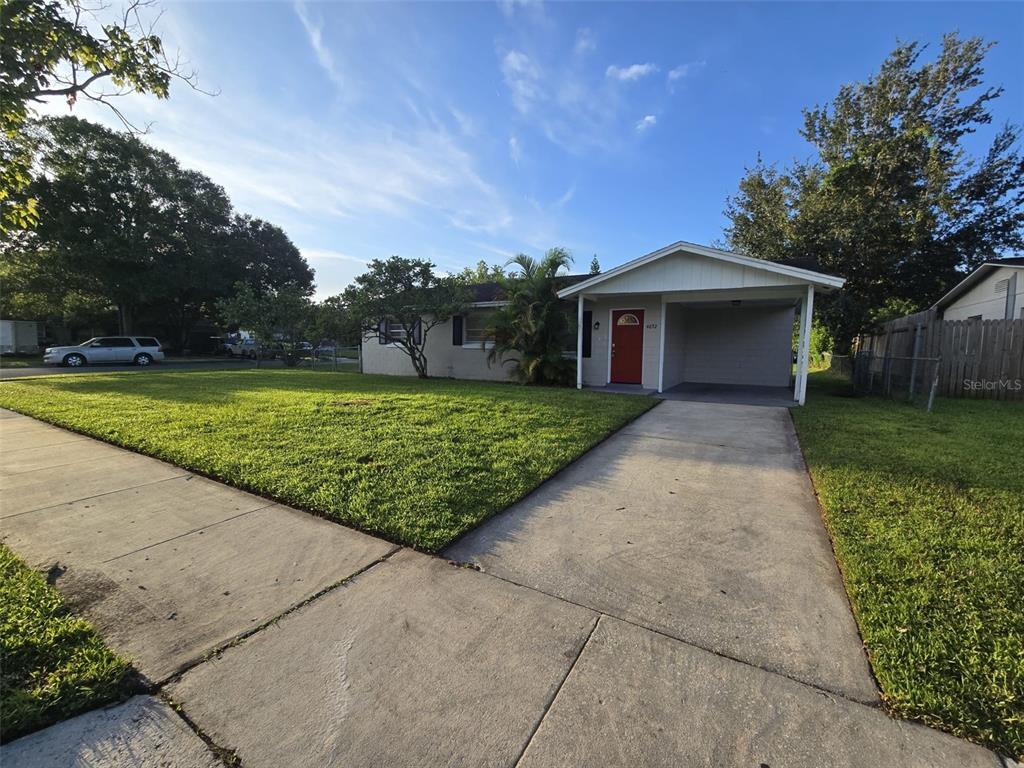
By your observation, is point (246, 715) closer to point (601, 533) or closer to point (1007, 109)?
point (601, 533)

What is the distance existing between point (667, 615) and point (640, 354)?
9.91 metres

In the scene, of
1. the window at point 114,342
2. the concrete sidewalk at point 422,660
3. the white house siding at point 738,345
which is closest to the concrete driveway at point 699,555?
Result: the concrete sidewalk at point 422,660

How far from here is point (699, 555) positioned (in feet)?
9.46

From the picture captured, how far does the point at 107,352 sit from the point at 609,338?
25.4m

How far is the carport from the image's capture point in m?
9.12

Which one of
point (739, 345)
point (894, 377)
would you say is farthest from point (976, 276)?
point (739, 345)

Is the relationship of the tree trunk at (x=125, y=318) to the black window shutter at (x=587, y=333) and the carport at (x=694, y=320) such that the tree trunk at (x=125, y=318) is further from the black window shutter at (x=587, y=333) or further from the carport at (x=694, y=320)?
the carport at (x=694, y=320)

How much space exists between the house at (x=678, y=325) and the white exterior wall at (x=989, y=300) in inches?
187

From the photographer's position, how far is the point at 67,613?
7.11ft

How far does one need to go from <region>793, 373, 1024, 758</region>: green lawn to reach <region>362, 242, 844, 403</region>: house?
449cm

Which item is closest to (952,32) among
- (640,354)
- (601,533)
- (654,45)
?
(654,45)

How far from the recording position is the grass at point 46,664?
160 cm

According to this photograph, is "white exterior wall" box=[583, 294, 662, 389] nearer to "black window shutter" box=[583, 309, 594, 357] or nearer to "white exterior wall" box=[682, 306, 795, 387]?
"black window shutter" box=[583, 309, 594, 357]

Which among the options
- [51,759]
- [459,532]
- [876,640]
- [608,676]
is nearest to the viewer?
[51,759]
